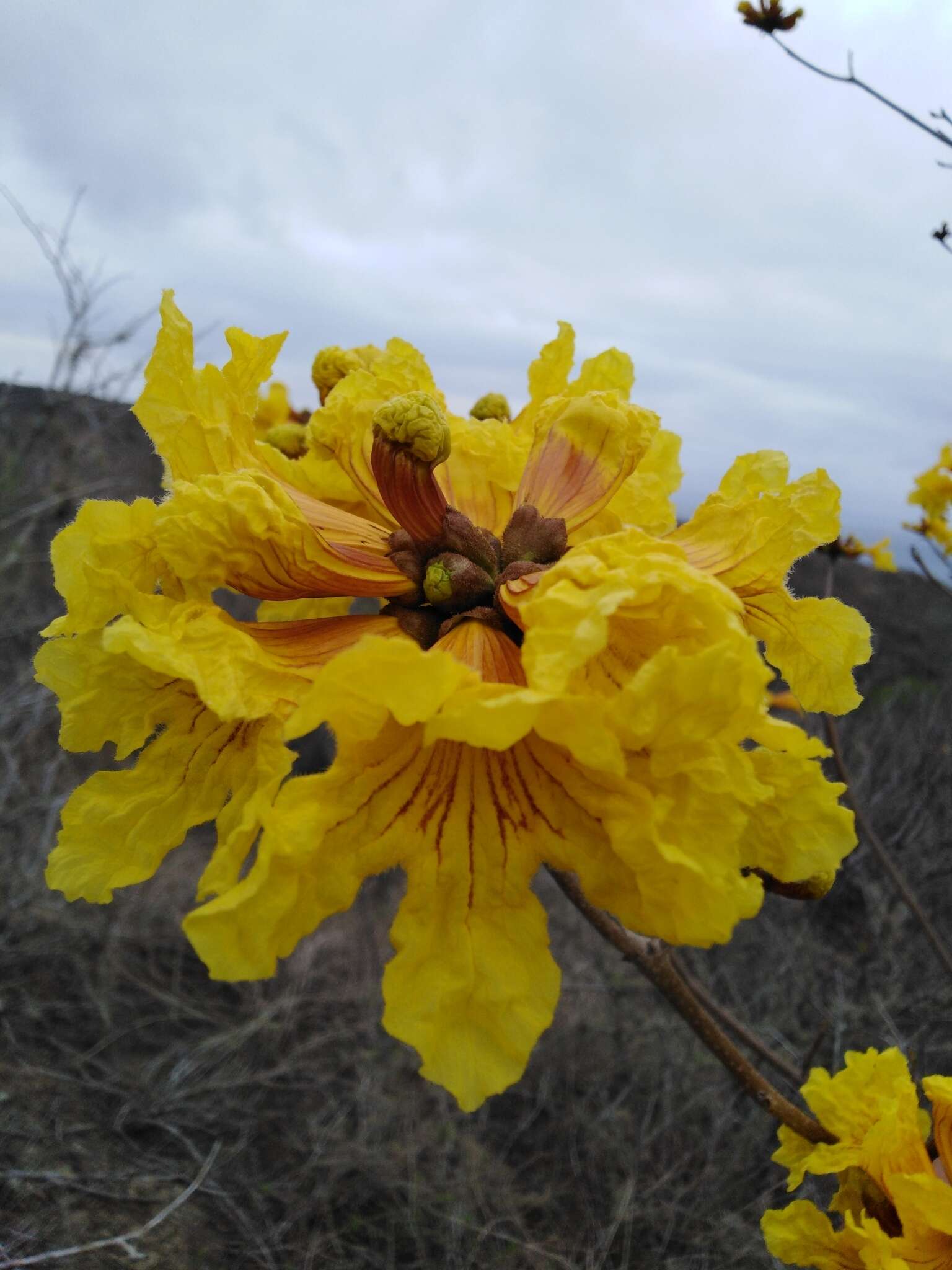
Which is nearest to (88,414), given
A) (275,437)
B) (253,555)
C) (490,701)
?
(275,437)

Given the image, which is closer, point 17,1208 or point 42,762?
point 17,1208

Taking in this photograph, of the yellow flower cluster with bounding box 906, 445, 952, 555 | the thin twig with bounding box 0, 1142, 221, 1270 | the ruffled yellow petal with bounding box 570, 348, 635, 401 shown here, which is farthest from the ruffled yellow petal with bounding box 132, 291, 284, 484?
the yellow flower cluster with bounding box 906, 445, 952, 555

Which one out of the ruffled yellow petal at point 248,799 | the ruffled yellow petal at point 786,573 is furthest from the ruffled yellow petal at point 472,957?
the ruffled yellow petal at point 786,573

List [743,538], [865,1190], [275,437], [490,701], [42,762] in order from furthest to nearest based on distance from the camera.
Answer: [42,762] → [275,437] → [865,1190] → [743,538] → [490,701]

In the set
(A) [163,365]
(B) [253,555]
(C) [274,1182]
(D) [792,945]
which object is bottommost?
(C) [274,1182]

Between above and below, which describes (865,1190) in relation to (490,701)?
below

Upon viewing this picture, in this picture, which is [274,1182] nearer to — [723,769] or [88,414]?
[723,769]

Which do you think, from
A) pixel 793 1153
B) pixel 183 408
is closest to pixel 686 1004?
pixel 793 1153

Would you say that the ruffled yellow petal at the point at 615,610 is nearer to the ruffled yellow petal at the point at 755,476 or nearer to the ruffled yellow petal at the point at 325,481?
the ruffled yellow petal at the point at 755,476
